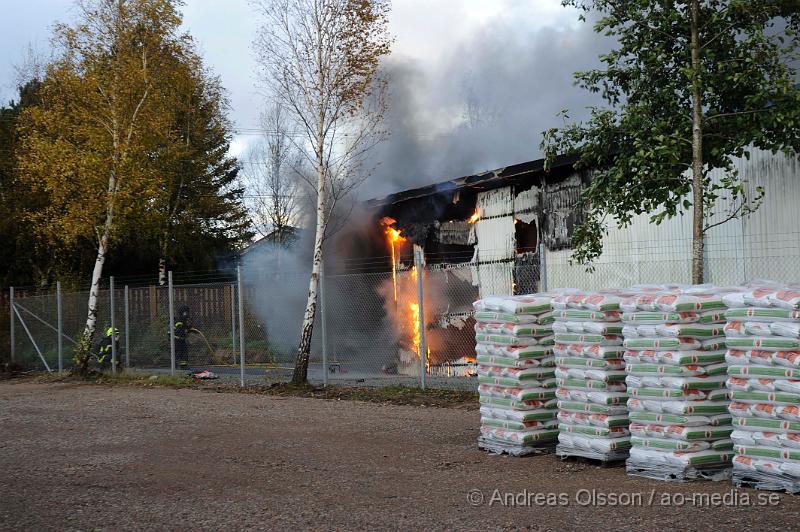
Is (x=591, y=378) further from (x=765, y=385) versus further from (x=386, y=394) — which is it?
(x=386, y=394)

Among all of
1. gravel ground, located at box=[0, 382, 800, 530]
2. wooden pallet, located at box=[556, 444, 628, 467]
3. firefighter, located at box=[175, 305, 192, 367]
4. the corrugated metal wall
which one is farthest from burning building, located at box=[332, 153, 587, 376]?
wooden pallet, located at box=[556, 444, 628, 467]

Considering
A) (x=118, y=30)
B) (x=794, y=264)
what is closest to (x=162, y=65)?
(x=118, y=30)

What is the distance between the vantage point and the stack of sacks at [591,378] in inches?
299

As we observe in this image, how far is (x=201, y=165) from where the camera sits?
32188 millimetres

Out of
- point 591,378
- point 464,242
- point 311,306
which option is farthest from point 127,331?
point 591,378

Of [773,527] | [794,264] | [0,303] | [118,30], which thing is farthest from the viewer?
[0,303]

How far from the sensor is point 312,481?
24.2 feet

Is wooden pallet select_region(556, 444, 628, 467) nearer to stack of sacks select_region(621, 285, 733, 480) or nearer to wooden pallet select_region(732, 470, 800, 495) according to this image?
stack of sacks select_region(621, 285, 733, 480)

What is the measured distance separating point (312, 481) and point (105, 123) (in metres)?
14.5

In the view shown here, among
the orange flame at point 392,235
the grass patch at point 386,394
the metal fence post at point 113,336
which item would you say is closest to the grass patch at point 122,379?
the metal fence post at point 113,336

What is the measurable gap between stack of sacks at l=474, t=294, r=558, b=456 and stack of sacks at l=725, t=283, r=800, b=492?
2.04 metres

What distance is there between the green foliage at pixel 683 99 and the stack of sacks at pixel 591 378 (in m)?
2.32

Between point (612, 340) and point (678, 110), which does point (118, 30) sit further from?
point (612, 340)

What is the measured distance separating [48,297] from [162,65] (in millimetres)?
7024
